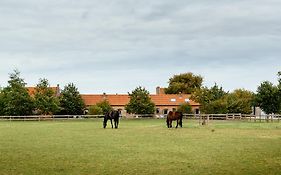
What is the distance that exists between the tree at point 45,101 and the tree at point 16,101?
1390 millimetres

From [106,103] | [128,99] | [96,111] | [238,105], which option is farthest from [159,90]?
[238,105]

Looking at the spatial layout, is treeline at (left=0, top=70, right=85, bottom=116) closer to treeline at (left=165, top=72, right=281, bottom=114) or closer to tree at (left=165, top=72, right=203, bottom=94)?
treeline at (left=165, top=72, right=281, bottom=114)

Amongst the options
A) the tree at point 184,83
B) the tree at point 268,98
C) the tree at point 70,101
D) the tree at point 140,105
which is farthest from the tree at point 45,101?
the tree at point 184,83

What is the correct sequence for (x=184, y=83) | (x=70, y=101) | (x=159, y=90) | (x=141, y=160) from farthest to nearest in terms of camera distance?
1. (x=159, y=90)
2. (x=184, y=83)
3. (x=70, y=101)
4. (x=141, y=160)

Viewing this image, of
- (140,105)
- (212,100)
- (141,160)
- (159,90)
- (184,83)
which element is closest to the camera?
(141,160)

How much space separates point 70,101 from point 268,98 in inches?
1342

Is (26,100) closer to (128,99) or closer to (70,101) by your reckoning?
(70,101)

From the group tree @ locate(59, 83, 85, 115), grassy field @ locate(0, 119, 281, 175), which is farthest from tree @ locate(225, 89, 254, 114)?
grassy field @ locate(0, 119, 281, 175)

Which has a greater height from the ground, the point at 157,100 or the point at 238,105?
the point at 157,100

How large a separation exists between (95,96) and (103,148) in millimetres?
83283

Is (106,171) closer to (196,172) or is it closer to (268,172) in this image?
(196,172)

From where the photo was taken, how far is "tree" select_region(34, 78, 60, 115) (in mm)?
73688

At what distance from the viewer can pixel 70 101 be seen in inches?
3196

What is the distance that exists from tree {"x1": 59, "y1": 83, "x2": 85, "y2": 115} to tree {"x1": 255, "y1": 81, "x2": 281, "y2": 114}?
103ft
